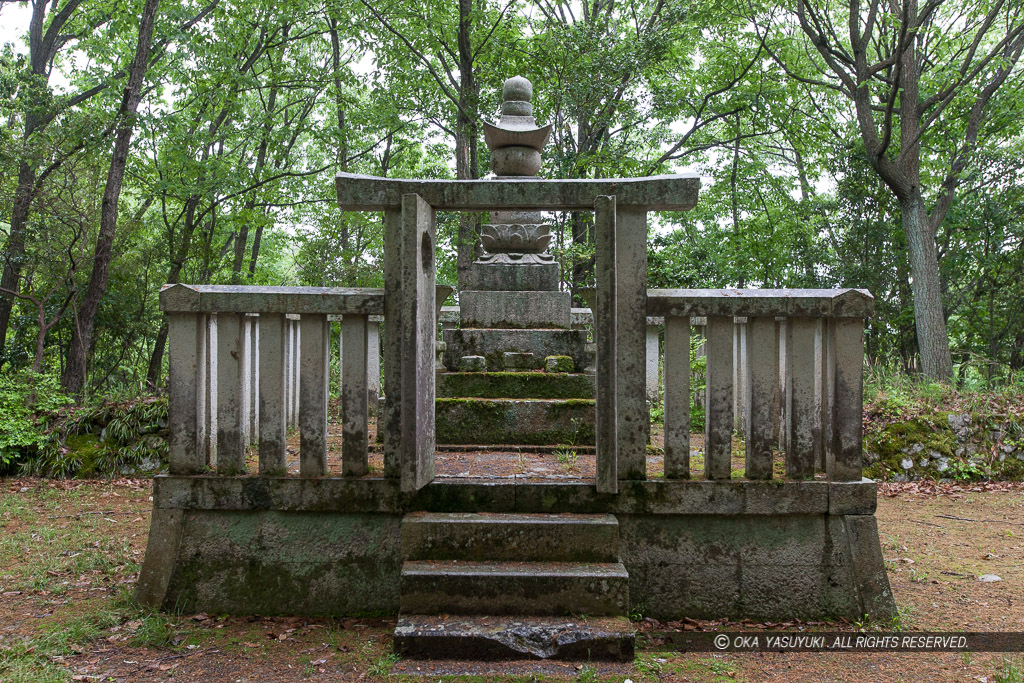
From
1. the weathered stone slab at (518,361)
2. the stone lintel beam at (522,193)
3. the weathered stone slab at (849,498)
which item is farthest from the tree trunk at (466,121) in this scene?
the weathered stone slab at (849,498)

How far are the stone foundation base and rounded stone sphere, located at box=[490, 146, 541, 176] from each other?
341cm

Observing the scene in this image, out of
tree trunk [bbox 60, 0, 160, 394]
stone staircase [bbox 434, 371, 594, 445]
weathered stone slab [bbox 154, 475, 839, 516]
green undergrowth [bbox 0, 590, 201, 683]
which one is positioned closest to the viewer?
green undergrowth [bbox 0, 590, 201, 683]

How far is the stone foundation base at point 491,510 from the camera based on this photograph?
334 centimetres

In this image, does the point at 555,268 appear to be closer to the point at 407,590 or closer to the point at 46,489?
the point at 407,590

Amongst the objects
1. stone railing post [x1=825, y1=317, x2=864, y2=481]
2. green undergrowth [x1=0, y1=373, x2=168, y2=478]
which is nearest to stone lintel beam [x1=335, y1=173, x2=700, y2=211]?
stone railing post [x1=825, y1=317, x2=864, y2=481]

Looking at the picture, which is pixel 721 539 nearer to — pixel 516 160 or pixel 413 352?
pixel 413 352

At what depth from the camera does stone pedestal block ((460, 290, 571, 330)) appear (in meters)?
5.62

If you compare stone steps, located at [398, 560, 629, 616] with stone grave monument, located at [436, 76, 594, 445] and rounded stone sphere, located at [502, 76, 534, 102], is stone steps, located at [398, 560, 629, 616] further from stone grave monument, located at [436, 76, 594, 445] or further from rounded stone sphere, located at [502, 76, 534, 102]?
rounded stone sphere, located at [502, 76, 534, 102]

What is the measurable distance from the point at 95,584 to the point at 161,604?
93 cm

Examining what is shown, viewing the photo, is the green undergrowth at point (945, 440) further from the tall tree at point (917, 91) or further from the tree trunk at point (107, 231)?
the tree trunk at point (107, 231)

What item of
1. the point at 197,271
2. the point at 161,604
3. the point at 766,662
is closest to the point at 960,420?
the point at 766,662

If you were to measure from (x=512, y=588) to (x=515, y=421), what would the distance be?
179 centimetres

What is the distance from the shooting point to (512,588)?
119 inches

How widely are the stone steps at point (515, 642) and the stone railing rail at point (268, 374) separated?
96 cm
